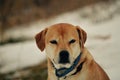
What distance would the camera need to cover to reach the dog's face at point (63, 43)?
8.59 feet

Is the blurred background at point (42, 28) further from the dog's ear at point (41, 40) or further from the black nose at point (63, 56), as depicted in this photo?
the black nose at point (63, 56)

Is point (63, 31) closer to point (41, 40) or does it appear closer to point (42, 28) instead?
point (41, 40)

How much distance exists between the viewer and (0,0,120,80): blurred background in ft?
9.73

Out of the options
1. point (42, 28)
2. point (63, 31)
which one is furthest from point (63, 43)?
point (42, 28)

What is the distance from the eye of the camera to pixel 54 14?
3287 mm

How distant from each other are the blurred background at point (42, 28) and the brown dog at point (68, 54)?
0.17m

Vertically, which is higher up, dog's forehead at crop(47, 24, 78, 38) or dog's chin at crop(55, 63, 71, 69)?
dog's forehead at crop(47, 24, 78, 38)

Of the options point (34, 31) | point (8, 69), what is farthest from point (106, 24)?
point (8, 69)

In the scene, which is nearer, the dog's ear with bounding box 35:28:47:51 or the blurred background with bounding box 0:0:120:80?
the dog's ear with bounding box 35:28:47:51

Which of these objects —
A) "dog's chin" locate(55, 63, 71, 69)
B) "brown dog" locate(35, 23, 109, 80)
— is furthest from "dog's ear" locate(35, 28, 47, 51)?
"dog's chin" locate(55, 63, 71, 69)

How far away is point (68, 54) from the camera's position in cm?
261

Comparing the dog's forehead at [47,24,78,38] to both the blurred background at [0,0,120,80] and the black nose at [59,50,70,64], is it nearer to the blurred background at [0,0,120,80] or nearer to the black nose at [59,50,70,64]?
the black nose at [59,50,70,64]

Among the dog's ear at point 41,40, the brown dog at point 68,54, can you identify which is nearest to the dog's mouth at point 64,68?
the brown dog at point 68,54

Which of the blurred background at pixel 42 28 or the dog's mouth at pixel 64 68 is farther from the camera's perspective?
the blurred background at pixel 42 28
